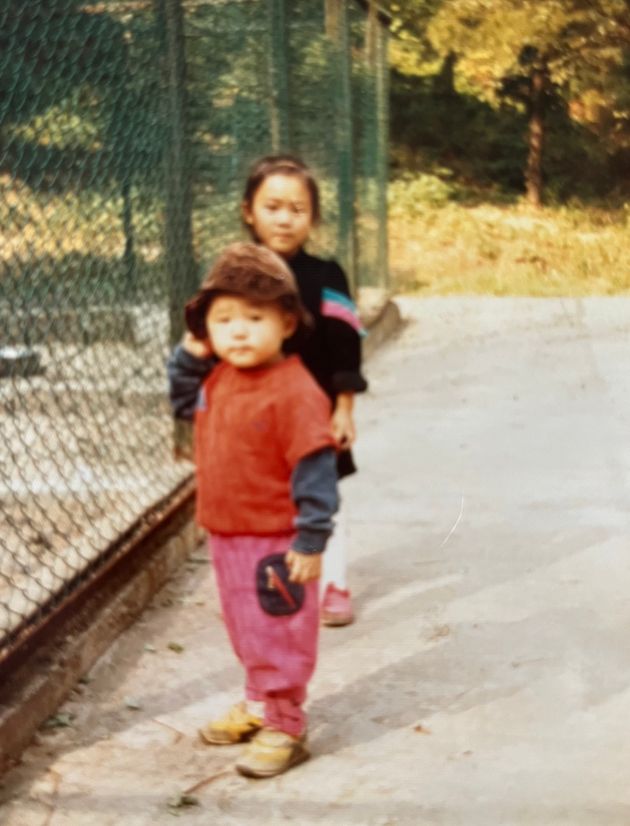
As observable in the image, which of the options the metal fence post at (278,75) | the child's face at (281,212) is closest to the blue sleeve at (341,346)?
the child's face at (281,212)

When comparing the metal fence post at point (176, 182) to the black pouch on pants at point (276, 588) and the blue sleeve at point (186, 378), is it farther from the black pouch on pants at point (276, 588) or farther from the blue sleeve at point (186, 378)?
the black pouch on pants at point (276, 588)

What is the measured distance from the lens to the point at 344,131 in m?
8.50

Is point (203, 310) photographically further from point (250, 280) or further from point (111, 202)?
point (111, 202)

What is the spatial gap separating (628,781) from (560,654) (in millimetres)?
799

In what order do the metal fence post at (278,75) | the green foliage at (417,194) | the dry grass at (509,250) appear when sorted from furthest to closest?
the green foliage at (417,194) < the dry grass at (509,250) < the metal fence post at (278,75)

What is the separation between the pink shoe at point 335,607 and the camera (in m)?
4.02

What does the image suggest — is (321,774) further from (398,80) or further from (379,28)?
(398,80)

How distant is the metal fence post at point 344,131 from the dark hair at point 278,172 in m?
4.69

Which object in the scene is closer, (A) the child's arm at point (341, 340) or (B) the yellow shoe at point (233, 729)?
(B) the yellow shoe at point (233, 729)

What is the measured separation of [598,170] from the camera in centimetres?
2350

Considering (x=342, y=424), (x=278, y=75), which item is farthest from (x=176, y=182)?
(x=342, y=424)

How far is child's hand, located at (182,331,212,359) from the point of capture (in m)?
2.98

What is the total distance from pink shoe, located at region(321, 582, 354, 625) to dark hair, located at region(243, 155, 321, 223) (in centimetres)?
131

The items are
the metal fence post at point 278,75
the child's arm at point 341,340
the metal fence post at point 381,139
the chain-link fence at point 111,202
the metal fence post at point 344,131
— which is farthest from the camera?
the metal fence post at point 381,139
